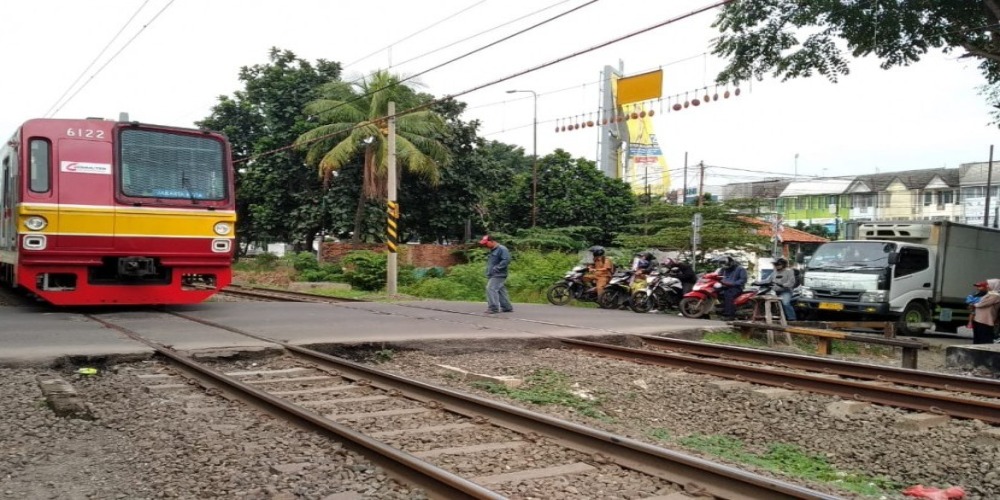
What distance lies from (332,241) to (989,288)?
78.6ft

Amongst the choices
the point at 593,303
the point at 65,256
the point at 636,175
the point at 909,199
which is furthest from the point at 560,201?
the point at 909,199

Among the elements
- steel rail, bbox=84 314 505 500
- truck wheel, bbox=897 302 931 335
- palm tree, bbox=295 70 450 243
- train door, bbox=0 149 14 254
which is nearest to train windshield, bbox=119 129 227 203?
train door, bbox=0 149 14 254

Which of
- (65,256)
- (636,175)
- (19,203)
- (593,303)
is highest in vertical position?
(636,175)

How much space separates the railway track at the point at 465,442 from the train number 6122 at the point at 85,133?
5609mm

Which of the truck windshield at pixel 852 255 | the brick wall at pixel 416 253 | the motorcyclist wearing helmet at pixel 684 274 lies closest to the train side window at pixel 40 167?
the motorcyclist wearing helmet at pixel 684 274

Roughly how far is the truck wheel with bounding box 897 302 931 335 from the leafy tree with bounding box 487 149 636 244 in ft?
49.1

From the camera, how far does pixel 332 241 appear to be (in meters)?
31.2

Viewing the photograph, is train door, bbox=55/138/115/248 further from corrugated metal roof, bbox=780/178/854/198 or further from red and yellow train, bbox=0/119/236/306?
corrugated metal roof, bbox=780/178/854/198

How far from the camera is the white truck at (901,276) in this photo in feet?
53.7

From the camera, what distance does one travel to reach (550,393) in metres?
7.27

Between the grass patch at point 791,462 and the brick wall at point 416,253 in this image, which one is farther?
the brick wall at point 416,253

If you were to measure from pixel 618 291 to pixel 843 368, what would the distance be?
8537 mm

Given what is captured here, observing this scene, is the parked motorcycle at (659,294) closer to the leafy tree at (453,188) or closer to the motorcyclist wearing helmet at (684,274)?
the motorcyclist wearing helmet at (684,274)

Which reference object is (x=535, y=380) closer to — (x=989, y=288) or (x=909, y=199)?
(x=989, y=288)
